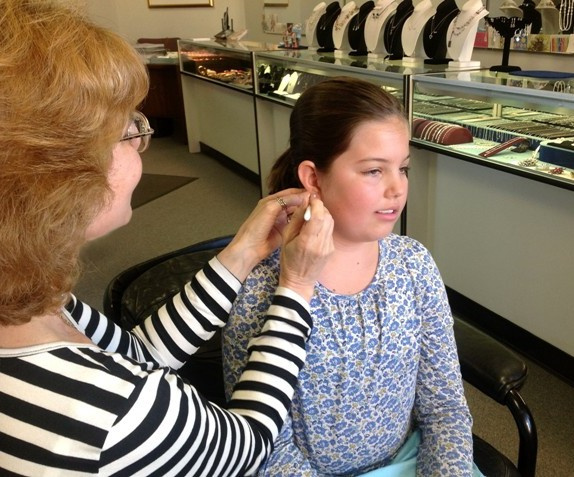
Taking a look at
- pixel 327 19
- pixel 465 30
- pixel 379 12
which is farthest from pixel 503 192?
pixel 327 19

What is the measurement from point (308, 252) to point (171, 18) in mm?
7669

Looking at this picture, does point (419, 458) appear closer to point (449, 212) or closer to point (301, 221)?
point (301, 221)

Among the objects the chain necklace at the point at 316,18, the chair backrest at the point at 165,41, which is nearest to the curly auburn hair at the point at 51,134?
the chain necklace at the point at 316,18

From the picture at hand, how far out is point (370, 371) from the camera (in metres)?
1.10

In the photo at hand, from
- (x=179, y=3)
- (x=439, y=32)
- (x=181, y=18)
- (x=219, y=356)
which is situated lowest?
(x=219, y=356)

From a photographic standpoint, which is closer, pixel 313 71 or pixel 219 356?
pixel 219 356

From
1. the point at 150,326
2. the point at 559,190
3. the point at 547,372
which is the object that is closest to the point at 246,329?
the point at 150,326

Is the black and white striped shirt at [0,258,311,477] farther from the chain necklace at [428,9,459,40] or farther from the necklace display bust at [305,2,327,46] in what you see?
the necklace display bust at [305,2,327,46]

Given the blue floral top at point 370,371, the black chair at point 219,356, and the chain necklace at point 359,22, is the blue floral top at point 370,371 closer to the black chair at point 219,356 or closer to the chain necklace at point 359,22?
the black chair at point 219,356

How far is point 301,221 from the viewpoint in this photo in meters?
1.02

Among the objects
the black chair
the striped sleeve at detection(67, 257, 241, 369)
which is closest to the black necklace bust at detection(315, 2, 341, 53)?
the black chair

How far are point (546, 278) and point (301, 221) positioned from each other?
63.5 inches

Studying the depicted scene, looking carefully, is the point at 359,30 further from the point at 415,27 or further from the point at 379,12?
the point at 415,27

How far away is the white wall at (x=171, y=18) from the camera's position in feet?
24.9
